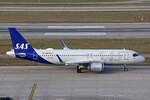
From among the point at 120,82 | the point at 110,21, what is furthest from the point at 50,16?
the point at 120,82

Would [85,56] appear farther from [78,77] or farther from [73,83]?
[73,83]

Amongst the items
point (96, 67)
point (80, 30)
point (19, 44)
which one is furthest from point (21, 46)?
point (80, 30)

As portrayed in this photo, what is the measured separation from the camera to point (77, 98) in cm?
3228

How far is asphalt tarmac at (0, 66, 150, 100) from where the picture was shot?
33219 millimetres

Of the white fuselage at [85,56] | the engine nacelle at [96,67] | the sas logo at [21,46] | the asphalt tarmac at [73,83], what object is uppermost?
the sas logo at [21,46]

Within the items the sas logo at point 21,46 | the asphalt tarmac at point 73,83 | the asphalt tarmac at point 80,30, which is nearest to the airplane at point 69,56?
the sas logo at point 21,46

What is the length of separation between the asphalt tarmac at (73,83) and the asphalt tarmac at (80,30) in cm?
1951

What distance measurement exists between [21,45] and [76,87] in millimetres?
9344

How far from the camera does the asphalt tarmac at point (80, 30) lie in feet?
205

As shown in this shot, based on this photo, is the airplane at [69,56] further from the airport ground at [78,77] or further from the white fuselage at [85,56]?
the airport ground at [78,77]

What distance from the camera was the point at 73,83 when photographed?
37062 mm

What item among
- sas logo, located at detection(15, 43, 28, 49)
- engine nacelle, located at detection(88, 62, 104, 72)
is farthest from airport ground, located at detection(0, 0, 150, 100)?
sas logo, located at detection(15, 43, 28, 49)

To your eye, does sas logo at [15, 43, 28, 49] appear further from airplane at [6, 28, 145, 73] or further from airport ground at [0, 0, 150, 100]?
airport ground at [0, 0, 150, 100]

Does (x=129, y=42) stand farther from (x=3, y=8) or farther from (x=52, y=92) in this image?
(x=3, y=8)
